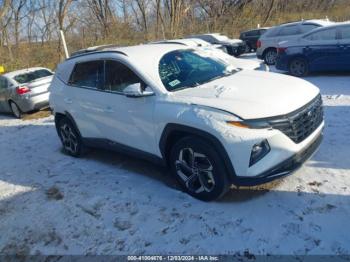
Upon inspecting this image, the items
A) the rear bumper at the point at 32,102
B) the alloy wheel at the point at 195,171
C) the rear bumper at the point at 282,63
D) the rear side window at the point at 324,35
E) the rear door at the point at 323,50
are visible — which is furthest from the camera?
the rear bumper at the point at 282,63

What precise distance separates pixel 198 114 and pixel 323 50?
7748 mm

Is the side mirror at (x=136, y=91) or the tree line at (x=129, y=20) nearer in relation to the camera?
the side mirror at (x=136, y=91)

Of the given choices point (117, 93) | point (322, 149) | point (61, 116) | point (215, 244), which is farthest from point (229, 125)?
point (61, 116)

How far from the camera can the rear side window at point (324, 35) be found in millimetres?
9758

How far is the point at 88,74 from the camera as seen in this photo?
5223 millimetres

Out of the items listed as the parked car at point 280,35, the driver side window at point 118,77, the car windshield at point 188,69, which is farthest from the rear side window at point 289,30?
the driver side window at point 118,77

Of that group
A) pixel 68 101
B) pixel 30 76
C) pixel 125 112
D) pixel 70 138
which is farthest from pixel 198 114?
pixel 30 76

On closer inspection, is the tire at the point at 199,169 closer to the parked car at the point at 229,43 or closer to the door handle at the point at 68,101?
the door handle at the point at 68,101

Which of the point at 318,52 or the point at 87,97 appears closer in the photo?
the point at 87,97

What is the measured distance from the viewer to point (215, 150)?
139 inches

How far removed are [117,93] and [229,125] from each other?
1.81 m

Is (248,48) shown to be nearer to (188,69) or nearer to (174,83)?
(188,69)

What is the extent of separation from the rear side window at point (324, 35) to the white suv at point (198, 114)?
647cm

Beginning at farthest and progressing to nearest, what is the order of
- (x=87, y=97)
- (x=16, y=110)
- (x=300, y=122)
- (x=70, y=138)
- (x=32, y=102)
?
1. (x=16, y=110)
2. (x=32, y=102)
3. (x=70, y=138)
4. (x=87, y=97)
5. (x=300, y=122)
